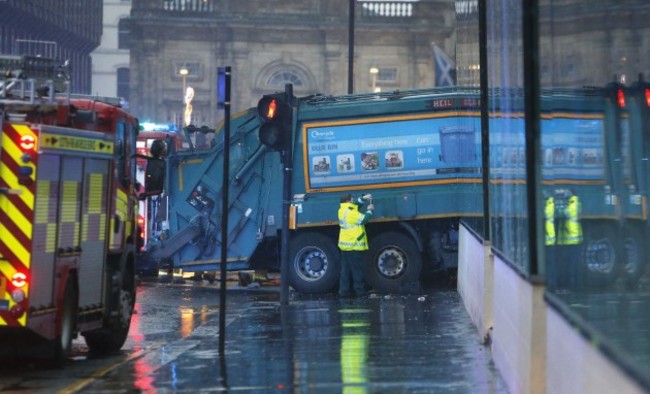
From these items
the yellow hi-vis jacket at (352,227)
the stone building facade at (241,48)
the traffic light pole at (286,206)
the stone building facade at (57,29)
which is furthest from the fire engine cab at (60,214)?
the stone building facade at (241,48)

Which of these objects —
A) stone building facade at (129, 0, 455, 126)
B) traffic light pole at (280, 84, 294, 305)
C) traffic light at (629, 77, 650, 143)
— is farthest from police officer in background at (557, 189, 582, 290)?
stone building facade at (129, 0, 455, 126)

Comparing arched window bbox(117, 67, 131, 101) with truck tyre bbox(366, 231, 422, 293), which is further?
arched window bbox(117, 67, 131, 101)

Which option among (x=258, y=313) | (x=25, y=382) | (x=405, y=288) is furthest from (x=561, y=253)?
(x=405, y=288)

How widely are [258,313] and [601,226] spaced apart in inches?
584

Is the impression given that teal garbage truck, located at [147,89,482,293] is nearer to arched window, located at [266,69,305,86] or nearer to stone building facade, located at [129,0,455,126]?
stone building facade, located at [129,0,455,126]

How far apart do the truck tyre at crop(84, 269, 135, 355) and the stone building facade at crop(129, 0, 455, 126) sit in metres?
65.0

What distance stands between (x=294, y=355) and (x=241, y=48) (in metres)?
68.0

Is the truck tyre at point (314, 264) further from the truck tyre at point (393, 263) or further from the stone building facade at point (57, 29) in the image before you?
the stone building facade at point (57, 29)

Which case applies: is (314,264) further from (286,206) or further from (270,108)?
(270,108)

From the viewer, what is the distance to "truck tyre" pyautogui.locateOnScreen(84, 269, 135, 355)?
55.8ft

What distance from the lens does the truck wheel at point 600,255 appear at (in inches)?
308

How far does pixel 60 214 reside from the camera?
14578 mm

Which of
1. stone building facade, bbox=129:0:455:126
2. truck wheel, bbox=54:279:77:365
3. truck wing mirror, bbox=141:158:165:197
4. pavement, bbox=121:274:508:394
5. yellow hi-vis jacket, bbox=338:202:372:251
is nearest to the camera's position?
pavement, bbox=121:274:508:394

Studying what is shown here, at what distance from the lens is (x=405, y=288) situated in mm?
27797
